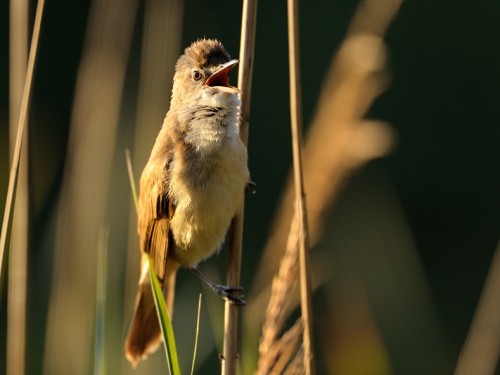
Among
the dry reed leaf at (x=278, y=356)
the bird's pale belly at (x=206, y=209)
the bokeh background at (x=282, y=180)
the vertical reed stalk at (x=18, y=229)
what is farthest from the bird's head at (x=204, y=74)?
the dry reed leaf at (x=278, y=356)

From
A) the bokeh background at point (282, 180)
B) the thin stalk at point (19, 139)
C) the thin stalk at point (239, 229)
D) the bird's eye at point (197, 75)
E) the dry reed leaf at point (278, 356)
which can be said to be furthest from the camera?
the bird's eye at point (197, 75)

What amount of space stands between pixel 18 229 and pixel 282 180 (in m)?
3.93

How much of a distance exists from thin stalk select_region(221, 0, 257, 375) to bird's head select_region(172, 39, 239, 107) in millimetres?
345

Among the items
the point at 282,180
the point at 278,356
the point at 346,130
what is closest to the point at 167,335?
the point at 278,356

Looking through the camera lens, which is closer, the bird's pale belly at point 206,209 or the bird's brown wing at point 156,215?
the bird's pale belly at point 206,209

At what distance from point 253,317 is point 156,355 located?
492 mm

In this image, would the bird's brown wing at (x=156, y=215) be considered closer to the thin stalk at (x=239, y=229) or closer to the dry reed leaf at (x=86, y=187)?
the dry reed leaf at (x=86, y=187)

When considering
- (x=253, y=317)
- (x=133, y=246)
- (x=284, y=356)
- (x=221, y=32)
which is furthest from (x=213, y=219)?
(x=221, y=32)

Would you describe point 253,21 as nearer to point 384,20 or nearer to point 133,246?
point 384,20

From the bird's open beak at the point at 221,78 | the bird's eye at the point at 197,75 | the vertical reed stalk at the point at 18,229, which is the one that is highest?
the bird's eye at the point at 197,75

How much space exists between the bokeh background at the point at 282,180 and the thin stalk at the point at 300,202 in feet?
0.59

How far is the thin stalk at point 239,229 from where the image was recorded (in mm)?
2407

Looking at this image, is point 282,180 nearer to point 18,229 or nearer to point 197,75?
point 197,75

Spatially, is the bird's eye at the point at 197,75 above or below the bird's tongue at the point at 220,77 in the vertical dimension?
above
